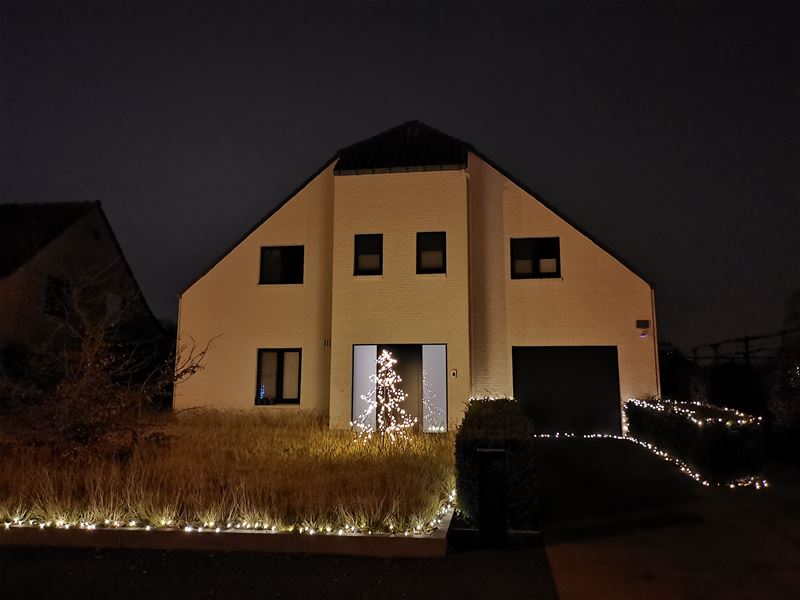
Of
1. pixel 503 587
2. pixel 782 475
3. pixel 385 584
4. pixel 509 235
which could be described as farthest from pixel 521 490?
pixel 509 235

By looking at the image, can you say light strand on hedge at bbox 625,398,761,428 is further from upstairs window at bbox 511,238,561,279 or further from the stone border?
the stone border

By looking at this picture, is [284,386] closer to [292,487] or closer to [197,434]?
[197,434]

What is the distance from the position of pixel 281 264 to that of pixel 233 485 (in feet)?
30.2

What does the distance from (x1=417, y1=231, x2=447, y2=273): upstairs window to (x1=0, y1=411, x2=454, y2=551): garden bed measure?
5.14 metres

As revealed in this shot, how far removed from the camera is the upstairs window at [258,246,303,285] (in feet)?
51.0

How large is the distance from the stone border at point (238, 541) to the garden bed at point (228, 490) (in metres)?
0.03

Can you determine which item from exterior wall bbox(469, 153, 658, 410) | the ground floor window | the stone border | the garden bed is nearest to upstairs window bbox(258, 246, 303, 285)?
the ground floor window

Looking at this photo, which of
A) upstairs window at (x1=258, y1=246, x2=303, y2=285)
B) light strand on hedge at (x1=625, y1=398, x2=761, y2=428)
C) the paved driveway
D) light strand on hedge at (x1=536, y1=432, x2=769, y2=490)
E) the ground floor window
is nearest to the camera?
the paved driveway

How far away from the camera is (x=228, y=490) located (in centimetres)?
677

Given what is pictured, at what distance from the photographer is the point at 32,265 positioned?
18.2m

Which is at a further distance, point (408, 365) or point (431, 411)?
point (431, 411)

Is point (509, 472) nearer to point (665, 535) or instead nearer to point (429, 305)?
point (665, 535)

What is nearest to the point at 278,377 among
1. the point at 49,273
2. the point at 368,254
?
the point at 368,254

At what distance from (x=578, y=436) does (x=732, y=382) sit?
14.4 ft
